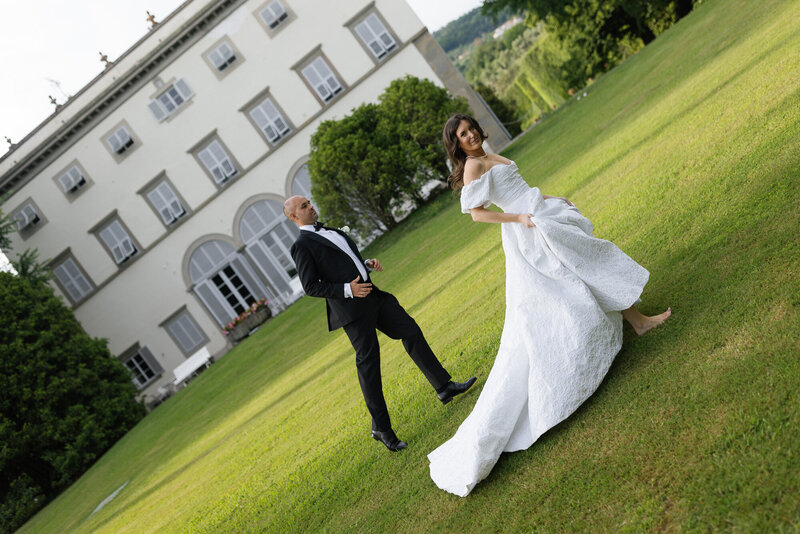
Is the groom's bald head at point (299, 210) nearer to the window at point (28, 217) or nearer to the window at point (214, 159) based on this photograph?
the window at point (214, 159)

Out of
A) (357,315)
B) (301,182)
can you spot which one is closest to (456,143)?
(357,315)

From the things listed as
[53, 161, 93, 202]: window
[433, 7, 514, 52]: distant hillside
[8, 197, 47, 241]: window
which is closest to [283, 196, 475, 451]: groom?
[53, 161, 93, 202]: window

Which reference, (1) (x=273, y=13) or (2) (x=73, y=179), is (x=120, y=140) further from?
(1) (x=273, y=13)

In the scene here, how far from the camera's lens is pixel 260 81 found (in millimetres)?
30141

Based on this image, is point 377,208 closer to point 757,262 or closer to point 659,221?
point 659,221

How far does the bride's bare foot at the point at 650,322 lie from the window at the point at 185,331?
29050mm

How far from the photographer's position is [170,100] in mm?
30766

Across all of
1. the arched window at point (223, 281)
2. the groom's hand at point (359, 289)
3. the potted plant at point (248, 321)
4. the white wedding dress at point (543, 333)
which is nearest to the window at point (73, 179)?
the arched window at point (223, 281)

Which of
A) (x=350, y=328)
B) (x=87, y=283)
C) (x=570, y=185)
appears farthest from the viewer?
(x=87, y=283)

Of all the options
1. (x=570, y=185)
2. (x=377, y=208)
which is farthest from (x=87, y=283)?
(x=570, y=185)

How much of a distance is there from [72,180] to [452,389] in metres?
30.5

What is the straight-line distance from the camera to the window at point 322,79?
2988 cm

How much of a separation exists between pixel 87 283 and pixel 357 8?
60.9 feet

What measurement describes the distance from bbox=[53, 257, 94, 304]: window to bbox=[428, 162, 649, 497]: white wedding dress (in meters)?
31.3
